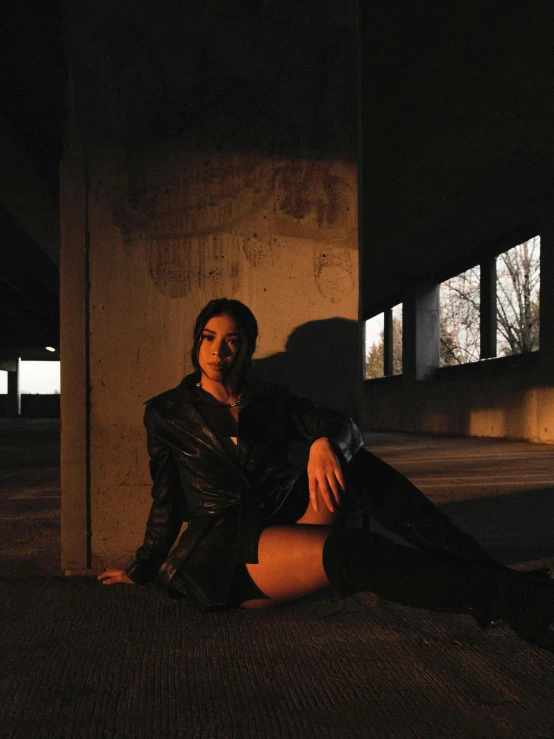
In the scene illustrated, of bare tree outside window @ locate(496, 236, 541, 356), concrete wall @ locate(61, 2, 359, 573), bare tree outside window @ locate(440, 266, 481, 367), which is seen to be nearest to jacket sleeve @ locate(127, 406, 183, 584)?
concrete wall @ locate(61, 2, 359, 573)

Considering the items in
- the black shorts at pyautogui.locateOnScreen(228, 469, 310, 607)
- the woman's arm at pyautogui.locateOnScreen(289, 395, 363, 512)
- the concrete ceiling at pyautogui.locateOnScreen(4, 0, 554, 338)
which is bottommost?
the black shorts at pyautogui.locateOnScreen(228, 469, 310, 607)

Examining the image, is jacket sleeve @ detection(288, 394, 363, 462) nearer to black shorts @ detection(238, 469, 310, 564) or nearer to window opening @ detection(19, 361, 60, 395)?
black shorts @ detection(238, 469, 310, 564)

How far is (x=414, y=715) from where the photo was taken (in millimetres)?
1660

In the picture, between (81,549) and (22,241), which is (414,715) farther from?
(22,241)

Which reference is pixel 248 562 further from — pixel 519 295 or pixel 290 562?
pixel 519 295

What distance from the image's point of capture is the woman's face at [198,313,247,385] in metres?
2.55

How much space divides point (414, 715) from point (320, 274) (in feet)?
7.12

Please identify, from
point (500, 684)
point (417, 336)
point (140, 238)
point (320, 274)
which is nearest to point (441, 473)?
point (320, 274)

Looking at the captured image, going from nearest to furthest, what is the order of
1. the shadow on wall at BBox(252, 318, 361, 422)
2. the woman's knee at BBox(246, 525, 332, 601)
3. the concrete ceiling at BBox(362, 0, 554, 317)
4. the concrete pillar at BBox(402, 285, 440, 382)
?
the woman's knee at BBox(246, 525, 332, 601)
the shadow on wall at BBox(252, 318, 361, 422)
the concrete ceiling at BBox(362, 0, 554, 317)
the concrete pillar at BBox(402, 285, 440, 382)

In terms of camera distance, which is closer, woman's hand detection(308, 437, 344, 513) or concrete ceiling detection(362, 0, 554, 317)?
woman's hand detection(308, 437, 344, 513)

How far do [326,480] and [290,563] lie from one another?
29 cm

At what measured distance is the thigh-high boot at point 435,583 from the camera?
1634mm

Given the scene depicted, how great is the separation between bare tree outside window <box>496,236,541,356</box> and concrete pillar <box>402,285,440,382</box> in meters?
2.03

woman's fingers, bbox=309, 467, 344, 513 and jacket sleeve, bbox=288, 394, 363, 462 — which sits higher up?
jacket sleeve, bbox=288, 394, 363, 462
